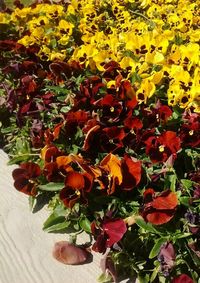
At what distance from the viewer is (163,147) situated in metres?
2.59

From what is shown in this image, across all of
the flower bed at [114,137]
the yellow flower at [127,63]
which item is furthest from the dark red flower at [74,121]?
the yellow flower at [127,63]

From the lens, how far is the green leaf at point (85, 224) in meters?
2.46

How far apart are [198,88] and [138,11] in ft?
6.89

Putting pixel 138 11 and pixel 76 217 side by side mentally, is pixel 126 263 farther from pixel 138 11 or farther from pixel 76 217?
pixel 138 11

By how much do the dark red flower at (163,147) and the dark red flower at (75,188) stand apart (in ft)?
1.17

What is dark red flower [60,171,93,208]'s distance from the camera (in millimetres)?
2377

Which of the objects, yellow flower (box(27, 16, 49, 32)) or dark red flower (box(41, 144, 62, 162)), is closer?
dark red flower (box(41, 144, 62, 162))

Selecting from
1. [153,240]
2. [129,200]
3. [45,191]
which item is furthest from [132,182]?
[45,191]

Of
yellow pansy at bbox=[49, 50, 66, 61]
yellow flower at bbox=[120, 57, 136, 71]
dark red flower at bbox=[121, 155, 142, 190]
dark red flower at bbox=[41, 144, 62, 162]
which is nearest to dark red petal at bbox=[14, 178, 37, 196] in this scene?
dark red flower at bbox=[41, 144, 62, 162]

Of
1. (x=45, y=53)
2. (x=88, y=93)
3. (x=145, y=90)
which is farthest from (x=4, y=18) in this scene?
(x=145, y=90)

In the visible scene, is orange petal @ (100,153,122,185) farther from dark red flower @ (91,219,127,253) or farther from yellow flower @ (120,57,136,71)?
yellow flower @ (120,57,136,71)

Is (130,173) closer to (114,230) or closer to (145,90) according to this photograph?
(114,230)

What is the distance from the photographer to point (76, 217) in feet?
8.30

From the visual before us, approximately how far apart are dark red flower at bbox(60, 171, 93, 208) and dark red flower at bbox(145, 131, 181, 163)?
36 centimetres
